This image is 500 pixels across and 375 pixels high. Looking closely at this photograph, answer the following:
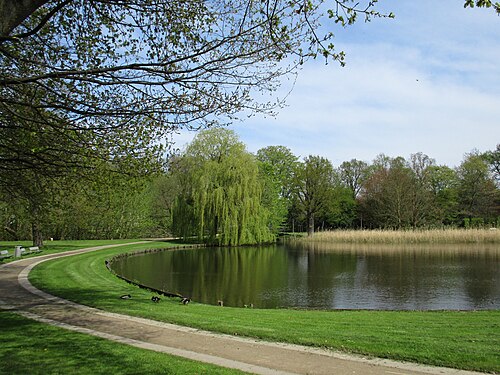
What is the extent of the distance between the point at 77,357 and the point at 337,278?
1402 centimetres

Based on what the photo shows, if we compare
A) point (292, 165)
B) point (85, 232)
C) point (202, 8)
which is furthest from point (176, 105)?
point (292, 165)

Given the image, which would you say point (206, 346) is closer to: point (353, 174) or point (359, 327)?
point (359, 327)

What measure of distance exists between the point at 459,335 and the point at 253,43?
18.4ft

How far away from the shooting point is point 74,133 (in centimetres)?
705

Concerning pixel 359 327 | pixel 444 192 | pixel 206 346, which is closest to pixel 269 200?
pixel 444 192

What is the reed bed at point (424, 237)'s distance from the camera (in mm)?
31469

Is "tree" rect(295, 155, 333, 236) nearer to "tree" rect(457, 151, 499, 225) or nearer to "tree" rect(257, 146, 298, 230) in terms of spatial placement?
"tree" rect(257, 146, 298, 230)

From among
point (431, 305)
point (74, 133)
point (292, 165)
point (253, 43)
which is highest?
point (292, 165)

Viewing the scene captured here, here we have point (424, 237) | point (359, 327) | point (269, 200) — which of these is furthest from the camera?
point (269, 200)

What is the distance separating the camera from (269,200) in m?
42.9

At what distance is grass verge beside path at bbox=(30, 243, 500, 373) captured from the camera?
5.89m

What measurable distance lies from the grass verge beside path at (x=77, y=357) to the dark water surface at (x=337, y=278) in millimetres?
7491

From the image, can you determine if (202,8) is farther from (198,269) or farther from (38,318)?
(198,269)

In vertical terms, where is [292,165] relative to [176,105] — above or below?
above
